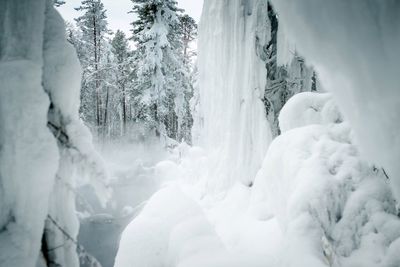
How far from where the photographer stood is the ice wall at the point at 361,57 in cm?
181

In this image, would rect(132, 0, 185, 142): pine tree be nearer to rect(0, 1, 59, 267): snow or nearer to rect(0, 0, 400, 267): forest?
rect(0, 0, 400, 267): forest

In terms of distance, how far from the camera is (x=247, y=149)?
336 inches

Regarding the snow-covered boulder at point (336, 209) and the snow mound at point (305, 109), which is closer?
the snow-covered boulder at point (336, 209)

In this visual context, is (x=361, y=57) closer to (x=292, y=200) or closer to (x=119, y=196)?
(x=292, y=200)

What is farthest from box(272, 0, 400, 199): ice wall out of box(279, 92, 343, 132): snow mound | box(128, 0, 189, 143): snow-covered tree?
box(128, 0, 189, 143): snow-covered tree

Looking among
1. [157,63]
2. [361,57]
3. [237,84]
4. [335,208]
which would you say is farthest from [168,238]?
[157,63]

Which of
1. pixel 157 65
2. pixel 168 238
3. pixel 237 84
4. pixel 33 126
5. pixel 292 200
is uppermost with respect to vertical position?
pixel 157 65

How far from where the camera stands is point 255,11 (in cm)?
813

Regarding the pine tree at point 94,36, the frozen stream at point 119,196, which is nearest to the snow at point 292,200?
the frozen stream at point 119,196

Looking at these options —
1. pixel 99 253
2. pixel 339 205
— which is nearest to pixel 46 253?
pixel 339 205

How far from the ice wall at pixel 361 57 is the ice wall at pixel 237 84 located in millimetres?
5989

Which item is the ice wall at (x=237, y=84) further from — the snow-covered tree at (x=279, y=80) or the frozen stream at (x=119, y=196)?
the frozen stream at (x=119, y=196)

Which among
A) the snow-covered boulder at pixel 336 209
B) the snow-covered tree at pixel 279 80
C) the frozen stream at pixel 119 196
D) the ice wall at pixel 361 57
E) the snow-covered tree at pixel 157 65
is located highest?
the snow-covered tree at pixel 157 65

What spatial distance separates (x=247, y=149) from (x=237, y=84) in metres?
1.97
